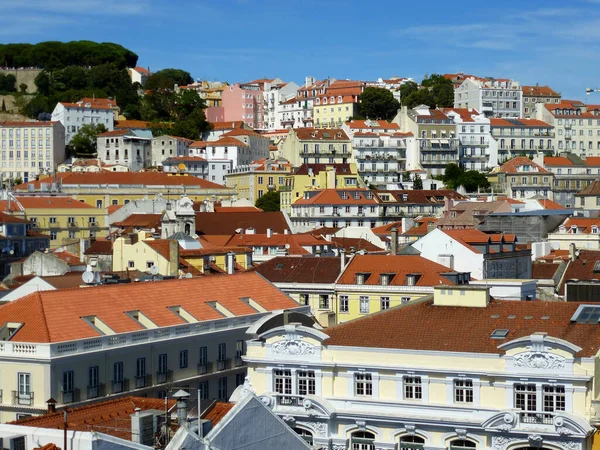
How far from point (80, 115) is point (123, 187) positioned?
49.3 metres

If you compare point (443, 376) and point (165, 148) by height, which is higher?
point (165, 148)

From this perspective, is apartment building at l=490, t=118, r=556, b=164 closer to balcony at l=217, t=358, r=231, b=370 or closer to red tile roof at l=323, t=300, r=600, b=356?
balcony at l=217, t=358, r=231, b=370

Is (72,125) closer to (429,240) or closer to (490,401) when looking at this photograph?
(429,240)

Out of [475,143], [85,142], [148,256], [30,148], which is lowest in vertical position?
→ [148,256]

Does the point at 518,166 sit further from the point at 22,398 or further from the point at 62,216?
the point at 22,398

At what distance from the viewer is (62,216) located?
377 ft

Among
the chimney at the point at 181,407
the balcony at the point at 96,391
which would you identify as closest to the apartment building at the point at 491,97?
the balcony at the point at 96,391

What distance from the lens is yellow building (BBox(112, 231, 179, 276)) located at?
219 feet

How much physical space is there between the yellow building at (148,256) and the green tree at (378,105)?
364ft

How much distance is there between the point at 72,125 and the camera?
178m

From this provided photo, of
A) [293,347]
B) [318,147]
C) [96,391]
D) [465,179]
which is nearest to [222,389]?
[96,391]

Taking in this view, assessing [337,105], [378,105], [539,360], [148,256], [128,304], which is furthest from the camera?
[337,105]

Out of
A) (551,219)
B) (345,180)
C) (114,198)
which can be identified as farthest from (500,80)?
(551,219)

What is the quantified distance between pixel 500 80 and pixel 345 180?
5954cm
